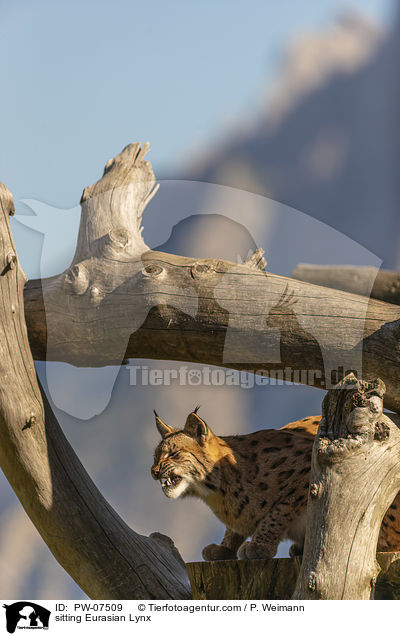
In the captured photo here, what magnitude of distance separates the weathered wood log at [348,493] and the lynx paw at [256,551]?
0.24 m

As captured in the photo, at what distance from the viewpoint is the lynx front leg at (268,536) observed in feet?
5.63

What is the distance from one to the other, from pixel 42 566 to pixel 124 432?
504 millimetres

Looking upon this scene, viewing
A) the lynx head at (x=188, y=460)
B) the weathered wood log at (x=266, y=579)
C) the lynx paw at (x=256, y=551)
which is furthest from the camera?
the lynx head at (x=188, y=460)

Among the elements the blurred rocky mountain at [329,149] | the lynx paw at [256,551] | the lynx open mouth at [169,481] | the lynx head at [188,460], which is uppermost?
the blurred rocky mountain at [329,149]

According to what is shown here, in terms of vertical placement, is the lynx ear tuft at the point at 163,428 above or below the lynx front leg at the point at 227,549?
above

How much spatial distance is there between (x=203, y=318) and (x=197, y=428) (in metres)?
0.35

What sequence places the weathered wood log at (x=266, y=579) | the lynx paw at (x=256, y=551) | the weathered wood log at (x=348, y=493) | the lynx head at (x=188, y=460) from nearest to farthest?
the weathered wood log at (x=348, y=493), the weathered wood log at (x=266, y=579), the lynx paw at (x=256, y=551), the lynx head at (x=188, y=460)

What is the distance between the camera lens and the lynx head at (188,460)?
71.6 inches

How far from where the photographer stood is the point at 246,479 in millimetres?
1870

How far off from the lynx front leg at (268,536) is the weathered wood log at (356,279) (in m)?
0.72

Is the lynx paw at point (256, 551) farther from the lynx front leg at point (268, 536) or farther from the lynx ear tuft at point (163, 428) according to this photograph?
the lynx ear tuft at point (163, 428)

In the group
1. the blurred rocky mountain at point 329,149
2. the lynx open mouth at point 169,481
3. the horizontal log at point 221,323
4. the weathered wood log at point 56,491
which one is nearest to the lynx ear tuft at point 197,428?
the lynx open mouth at point 169,481
